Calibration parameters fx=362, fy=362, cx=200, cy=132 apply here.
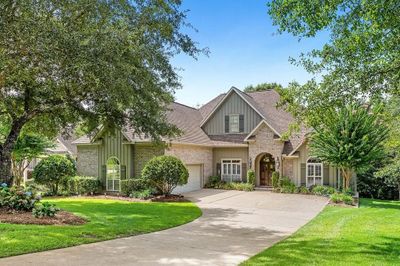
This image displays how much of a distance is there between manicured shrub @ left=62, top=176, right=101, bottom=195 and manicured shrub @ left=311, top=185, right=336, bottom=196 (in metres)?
14.9

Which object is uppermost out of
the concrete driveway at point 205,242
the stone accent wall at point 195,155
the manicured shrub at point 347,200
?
the stone accent wall at point 195,155

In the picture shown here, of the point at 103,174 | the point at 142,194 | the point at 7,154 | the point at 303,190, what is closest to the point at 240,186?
Answer: the point at 303,190

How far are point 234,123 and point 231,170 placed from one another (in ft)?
12.5

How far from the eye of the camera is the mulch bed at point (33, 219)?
1117 centimetres

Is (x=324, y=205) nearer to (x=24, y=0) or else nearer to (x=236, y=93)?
(x=236, y=93)

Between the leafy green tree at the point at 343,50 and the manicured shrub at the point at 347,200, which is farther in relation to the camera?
the manicured shrub at the point at 347,200

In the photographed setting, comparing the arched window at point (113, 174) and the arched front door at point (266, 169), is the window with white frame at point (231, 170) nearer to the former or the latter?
the arched front door at point (266, 169)

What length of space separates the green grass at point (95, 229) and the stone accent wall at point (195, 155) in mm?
7876

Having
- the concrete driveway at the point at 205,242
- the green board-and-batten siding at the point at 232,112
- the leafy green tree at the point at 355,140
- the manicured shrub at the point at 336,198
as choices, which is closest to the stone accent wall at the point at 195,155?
the green board-and-batten siding at the point at 232,112

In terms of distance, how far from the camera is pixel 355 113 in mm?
21312

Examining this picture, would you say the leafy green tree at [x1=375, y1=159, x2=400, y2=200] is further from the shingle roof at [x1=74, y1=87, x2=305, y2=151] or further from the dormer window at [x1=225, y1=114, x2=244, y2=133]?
the dormer window at [x1=225, y1=114, x2=244, y2=133]

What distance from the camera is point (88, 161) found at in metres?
26.9

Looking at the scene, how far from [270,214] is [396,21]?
10.8m

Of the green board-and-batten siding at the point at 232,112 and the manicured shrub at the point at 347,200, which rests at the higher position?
the green board-and-batten siding at the point at 232,112
